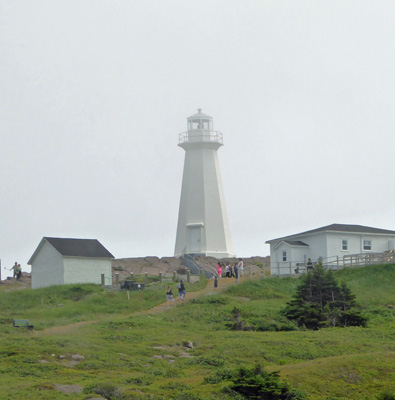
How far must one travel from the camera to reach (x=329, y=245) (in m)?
54.9

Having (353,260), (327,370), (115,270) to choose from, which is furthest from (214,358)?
(115,270)

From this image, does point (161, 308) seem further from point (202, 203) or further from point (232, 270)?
point (202, 203)

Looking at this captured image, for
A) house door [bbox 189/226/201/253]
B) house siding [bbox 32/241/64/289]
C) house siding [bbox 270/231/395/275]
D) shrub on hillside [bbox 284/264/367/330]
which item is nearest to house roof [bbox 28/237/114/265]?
house siding [bbox 32/241/64/289]

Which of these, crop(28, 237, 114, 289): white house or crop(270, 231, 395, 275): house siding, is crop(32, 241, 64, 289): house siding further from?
crop(270, 231, 395, 275): house siding

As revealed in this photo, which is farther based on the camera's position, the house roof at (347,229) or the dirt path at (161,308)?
the house roof at (347,229)

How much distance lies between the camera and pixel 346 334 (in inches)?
1415

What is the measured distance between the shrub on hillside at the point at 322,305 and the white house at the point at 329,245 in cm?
1117

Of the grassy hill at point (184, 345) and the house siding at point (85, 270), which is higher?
the house siding at point (85, 270)

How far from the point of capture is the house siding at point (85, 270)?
177 ft

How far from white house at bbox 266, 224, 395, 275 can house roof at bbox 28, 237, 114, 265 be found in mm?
10718

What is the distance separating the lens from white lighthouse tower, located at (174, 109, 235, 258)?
222ft

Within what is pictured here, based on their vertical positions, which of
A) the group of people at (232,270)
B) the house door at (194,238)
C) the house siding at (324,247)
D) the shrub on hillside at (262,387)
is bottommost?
the shrub on hillside at (262,387)

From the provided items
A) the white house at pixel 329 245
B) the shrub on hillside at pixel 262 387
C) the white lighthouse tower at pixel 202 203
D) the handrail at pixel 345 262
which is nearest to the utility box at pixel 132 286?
the handrail at pixel 345 262

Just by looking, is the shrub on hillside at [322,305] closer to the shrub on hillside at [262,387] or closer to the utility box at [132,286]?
the utility box at [132,286]
